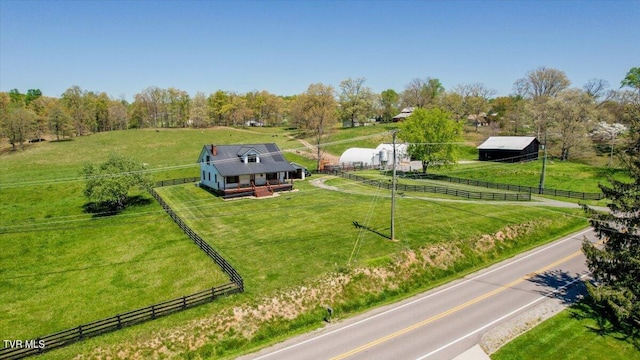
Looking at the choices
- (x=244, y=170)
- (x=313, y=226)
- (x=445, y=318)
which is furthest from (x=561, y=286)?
(x=244, y=170)

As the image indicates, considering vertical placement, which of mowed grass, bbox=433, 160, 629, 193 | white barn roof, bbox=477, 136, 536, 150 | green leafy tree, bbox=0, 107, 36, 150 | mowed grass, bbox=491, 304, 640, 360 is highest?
green leafy tree, bbox=0, 107, 36, 150

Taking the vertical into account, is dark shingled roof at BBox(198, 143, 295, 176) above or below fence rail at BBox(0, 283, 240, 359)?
above

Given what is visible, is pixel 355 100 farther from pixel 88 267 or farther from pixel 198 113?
pixel 88 267

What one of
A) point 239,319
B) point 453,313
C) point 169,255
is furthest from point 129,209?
point 453,313

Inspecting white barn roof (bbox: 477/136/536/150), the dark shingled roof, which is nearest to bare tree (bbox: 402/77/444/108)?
white barn roof (bbox: 477/136/536/150)

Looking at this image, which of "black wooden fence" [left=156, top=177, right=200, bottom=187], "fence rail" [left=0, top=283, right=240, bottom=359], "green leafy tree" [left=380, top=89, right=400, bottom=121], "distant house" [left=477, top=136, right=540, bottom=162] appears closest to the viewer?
"fence rail" [left=0, top=283, right=240, bottom=359]

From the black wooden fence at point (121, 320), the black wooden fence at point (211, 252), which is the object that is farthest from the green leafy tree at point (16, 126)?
the black wooden fence at point (121, 320)

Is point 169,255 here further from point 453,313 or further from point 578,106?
point 578,106

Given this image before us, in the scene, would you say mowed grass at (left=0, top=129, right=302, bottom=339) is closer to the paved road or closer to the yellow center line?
the paved road

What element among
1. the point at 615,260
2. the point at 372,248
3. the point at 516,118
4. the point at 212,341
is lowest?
the point at 212,341

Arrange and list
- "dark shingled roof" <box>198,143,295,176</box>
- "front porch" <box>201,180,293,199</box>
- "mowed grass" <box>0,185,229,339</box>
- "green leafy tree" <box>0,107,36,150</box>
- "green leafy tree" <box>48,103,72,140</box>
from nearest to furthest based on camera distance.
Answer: "mowed grass" <box>0,185,229,339</box>, "front porch" <box>201,180,293,199</box>, "dark shingled roof" <box>198,143,295,176</box>, "green leafy tree" <box>0,107,36,150</box>, "green leafy tree" <box>48,103,72,140</box>
